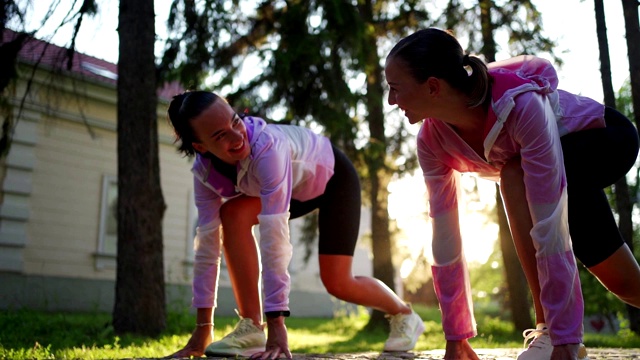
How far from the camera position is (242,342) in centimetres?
345

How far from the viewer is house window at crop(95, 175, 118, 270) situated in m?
13.2

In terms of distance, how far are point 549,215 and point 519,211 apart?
0.23 meters

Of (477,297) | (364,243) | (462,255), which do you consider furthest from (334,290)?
(477,297)

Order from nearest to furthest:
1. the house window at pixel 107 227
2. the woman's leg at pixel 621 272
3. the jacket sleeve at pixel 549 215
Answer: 1. the jacket sleeve at pixel 549 215
2. the woman's leg at pixel 621 272
3. the house window at pixel 107 227

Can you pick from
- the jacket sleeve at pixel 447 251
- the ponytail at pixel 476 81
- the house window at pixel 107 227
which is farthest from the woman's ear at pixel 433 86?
the house window at pixel 107 227

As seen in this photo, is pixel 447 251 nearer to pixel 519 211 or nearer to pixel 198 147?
pixel 519 211

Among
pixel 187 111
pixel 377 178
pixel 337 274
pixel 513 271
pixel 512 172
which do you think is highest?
pixel 377 178

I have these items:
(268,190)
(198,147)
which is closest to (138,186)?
(198,147)

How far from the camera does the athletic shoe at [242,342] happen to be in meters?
3.36

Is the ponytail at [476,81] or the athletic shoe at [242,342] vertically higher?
the ponytail at [476,81]

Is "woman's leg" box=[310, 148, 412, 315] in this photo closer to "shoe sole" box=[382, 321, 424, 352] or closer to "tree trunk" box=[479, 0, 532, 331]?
"shoe sole" box=[382, 321, 424, 352]

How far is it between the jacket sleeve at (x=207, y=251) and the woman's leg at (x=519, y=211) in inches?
66.0

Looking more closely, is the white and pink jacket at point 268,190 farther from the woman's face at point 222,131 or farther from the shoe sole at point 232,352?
the shoe sole at point 232,352

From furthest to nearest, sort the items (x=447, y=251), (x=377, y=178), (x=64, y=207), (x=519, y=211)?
(x=64, y=207), (x=377, y=178), (x=447, y=251), (x=519, y=211)
